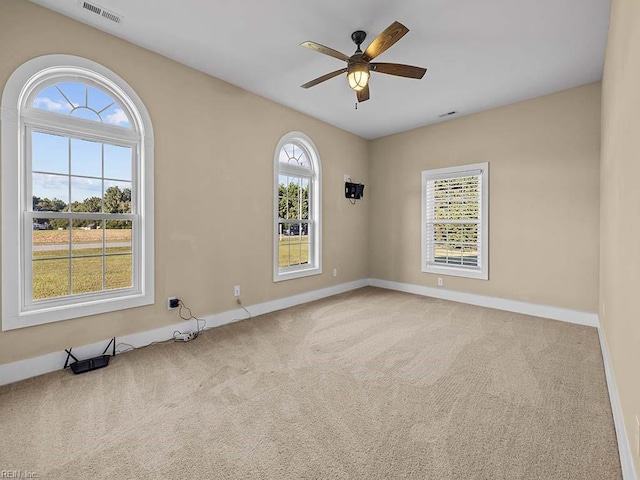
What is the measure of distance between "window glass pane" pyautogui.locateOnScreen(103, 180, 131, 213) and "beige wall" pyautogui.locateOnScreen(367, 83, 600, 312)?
14.2 ft

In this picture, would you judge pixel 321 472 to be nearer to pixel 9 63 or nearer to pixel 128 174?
pixel 128 174

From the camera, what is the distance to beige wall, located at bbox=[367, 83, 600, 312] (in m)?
3.68

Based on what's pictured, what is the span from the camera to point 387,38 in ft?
7.35

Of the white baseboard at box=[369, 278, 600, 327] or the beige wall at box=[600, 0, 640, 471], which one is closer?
the beige wall at box=[600, 0, 640, 471]

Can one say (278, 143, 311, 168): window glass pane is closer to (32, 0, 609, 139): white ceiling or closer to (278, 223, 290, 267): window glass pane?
(32, 0, 609, 139): white ceiling

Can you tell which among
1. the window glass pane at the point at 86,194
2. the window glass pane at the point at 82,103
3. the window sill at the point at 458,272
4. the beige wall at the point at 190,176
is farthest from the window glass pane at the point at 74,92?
the window sill at the point at 458,272

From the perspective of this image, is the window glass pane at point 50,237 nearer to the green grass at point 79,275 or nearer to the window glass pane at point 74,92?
the green grass at point 79,275

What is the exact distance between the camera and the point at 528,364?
8.63 feet

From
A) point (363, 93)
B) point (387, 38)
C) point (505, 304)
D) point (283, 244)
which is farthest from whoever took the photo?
point (283, 244)

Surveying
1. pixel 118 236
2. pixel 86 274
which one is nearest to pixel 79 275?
pixel 86 274

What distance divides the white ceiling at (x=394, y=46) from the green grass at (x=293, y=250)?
6.75 ft

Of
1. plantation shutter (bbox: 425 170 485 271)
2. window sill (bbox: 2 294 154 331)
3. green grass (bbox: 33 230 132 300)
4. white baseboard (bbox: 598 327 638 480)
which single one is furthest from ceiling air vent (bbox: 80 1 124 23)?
plantation shutter (bbox: 425 170 485 271)

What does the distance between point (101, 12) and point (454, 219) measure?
4.92m

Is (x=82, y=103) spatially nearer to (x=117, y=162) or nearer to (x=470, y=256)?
(x=117, y=162)
